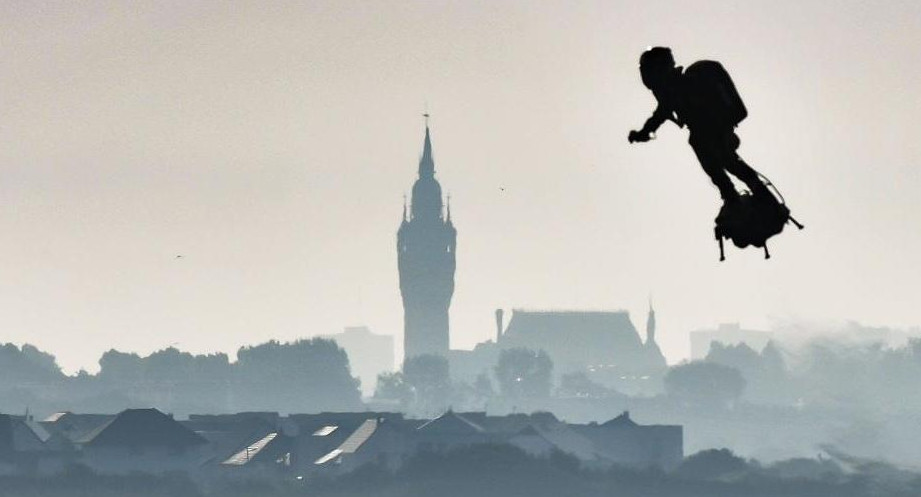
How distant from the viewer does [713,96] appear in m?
15.2

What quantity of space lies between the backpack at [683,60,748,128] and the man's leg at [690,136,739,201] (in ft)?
0.36

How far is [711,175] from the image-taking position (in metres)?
15.4

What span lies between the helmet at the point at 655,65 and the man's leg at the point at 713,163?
40 centimetres

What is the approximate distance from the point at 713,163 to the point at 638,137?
1.35 ft

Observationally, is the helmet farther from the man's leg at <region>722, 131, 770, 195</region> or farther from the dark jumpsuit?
the man's leg at <region>722, 131, 770, 195</region>

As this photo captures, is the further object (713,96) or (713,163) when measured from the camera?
(713,163)

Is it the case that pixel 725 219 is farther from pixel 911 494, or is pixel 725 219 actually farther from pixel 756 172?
pixel 911 494

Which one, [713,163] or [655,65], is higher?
[655,65]

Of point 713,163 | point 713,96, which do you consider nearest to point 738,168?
point 713,163

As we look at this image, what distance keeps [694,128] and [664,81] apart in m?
0.38

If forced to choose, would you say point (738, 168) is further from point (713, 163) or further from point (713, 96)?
point (713, 96)

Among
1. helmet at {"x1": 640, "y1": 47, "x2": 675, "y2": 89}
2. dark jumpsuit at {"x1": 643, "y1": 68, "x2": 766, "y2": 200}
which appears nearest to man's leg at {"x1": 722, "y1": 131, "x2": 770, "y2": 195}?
dark jumpsuit at {"x1": 643, "y1": 68, "x2": 766, "y2": 200}

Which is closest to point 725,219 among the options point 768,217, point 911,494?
point 768,217

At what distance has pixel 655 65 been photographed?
15.5 metres
